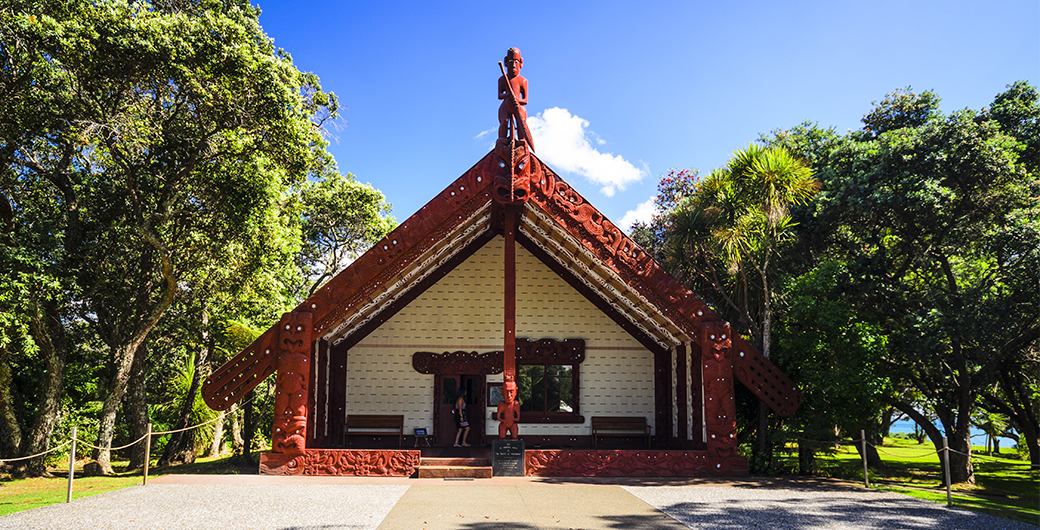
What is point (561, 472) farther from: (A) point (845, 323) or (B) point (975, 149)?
(B) point (975, 149)

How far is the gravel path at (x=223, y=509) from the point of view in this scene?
7215mm

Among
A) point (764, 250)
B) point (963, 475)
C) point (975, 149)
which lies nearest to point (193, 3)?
point (764, 250)

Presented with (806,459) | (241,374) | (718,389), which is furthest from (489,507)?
(806,459)

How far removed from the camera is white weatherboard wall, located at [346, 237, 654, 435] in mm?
16094

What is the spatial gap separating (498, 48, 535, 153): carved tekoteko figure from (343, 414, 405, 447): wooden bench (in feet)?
27.6

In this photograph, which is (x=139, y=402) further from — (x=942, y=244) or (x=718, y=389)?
(x=942, y=244)

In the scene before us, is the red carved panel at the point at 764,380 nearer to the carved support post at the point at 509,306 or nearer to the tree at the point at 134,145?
the carved support post at the point at 509,306

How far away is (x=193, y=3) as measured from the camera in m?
13.9

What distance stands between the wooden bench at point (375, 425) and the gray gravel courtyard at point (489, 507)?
4.70 meters

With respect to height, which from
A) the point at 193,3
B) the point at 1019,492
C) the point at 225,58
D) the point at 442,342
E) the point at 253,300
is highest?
the point at 193,3

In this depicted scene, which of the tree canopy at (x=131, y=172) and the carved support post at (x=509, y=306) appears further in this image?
the carved support post at (x=509, y=306)

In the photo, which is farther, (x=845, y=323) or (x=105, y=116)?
(x=845, y=323)

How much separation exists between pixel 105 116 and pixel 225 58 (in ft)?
9.38

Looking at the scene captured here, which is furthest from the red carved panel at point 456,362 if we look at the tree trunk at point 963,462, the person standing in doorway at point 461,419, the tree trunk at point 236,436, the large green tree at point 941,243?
the tree trunk at point 963,462
